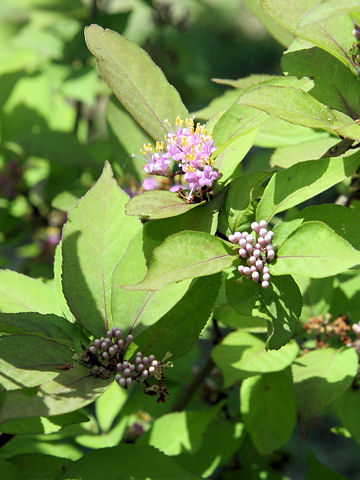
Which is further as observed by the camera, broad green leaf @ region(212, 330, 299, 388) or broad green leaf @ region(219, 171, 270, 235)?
broad green leaf @ region(212, 330, 299, 388)

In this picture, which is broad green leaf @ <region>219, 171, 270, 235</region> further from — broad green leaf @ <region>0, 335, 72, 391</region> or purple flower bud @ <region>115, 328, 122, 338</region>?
broad green leaf @ <region>0, 335, 72, 391</region>

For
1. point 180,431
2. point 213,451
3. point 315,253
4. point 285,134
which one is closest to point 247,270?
point 315,253

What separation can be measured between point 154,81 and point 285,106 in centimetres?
30

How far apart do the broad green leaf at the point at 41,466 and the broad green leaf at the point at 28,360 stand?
386 millimetres

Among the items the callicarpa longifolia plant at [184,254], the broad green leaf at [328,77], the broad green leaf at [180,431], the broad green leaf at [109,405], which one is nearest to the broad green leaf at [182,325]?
the callicarpa longifolia plant at [184,254]

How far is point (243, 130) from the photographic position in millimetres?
1289

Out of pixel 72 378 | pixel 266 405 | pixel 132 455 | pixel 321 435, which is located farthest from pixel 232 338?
pixel 321 435

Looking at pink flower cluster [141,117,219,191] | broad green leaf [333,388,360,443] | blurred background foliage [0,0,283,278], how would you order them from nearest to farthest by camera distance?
1. pink flower cluster [141,117,219,191]
2. broad green leaf [333,388,360,443]
3. blurred background foliage [0,0,283,278]

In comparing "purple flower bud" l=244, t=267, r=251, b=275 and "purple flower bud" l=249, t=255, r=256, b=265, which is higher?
"purple flower bud" l=249, t=255, r=256, b=265

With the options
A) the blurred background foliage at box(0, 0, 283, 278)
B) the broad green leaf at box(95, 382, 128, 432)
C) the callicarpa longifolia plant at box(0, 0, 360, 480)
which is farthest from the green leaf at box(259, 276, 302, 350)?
the blurred background foliage at box(0, 0, 283, 278)

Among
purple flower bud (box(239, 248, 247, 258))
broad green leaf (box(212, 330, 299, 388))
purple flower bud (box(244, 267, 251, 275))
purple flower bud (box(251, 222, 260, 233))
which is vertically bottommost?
broad green leaf (box(212, 330, 299, 388))

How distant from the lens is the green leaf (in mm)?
1154

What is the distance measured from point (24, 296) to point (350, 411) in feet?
2.97

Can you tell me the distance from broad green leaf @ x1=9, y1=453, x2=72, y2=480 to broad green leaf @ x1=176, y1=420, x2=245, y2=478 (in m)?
0.43
